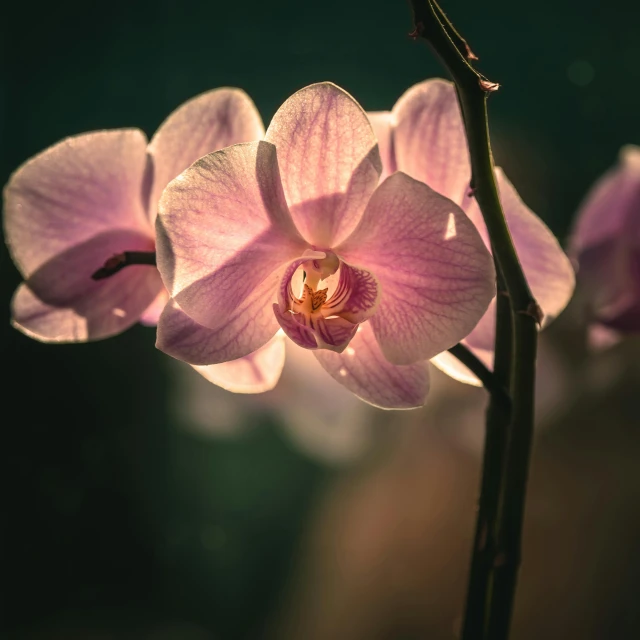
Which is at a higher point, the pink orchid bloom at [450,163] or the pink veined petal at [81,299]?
the pink orchid bloom at [450,163]

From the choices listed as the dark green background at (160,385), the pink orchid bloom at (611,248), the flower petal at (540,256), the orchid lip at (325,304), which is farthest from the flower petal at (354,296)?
the dark green background at (160,385)

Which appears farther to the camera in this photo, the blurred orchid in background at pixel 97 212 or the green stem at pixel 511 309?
the blurred orchid in background at pixel 97 212

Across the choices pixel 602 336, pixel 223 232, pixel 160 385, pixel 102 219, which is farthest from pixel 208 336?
pixel 160 385

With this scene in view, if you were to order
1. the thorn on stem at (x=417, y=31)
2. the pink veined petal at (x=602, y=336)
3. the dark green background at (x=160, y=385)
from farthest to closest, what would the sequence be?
Result: 1. the dark green background at (x=160, y=385)
2. the pink veined petal at (x=602, y=336)
3. the thorn on stem at (x=417, y=31)

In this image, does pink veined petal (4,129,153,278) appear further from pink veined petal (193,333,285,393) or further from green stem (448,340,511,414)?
green stem (448,340,511,414)

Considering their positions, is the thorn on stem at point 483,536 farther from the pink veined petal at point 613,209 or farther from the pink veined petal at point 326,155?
the pink veined petal at point 613,209

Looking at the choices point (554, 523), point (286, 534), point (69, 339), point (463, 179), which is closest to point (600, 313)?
point (463, 179)

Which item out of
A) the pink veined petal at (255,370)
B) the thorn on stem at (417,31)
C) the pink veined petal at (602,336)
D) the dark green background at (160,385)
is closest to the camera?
the thorn on stem at (417,31)
